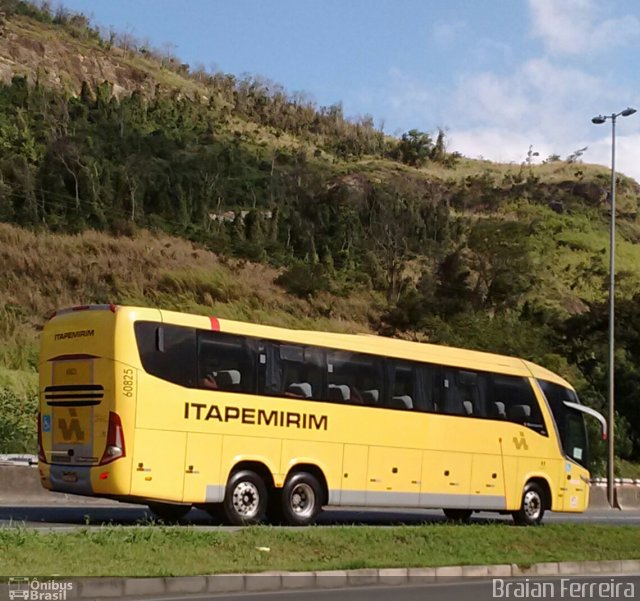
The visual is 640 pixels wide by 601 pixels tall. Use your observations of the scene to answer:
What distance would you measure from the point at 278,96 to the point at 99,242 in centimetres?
7192

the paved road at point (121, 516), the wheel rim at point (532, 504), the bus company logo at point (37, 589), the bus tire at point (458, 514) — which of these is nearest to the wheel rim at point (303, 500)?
the paved road at point (121, 516)

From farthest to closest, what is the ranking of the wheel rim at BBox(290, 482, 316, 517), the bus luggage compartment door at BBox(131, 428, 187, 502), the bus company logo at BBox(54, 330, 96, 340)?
the wheel rim at BBox(290, 482, 316, 517), the bus company logo at BBox(54, 330, 96, 340), the bus luggage compartment door at BBox(131, 428, 187, 502)

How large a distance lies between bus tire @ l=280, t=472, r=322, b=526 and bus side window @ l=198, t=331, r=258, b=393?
1.85 metres

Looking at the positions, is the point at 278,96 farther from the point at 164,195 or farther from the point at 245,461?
the point at 245,461

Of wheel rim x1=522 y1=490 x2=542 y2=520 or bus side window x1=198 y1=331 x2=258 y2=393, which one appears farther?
wheel rim x1=522 y1=490 x2=542 y2=520

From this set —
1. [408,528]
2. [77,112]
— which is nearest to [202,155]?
[77,112]

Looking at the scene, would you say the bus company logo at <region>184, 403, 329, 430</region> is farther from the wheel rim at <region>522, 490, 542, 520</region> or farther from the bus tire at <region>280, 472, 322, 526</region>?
the wheel rim at <region>522, 490, 542, 520</region>

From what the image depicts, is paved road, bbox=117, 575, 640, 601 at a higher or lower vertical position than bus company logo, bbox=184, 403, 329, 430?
lower

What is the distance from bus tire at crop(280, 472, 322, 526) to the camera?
57.8 feet

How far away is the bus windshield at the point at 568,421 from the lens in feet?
74.7

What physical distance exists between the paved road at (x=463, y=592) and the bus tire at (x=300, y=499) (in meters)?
4.89

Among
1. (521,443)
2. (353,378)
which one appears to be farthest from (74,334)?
(521,443)

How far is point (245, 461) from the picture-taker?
56.6 ft

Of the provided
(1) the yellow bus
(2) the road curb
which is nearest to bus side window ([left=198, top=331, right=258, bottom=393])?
(1) the yellow bus
